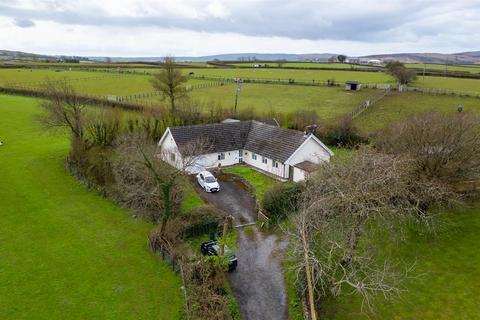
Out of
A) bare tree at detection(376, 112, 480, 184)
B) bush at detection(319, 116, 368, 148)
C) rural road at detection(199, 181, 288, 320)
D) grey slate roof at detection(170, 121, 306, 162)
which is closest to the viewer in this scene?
rural road at detection(199, 181, 288, 320)

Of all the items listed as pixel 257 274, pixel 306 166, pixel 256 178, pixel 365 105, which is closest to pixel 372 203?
pixel 257 274

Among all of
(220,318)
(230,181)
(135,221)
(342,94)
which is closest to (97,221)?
(135,221)

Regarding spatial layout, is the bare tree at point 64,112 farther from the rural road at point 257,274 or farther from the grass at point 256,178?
the rural road at point 257,274

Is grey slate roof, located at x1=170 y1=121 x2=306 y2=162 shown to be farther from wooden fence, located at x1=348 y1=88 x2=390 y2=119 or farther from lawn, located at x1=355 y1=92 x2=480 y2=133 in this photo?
wooden fence, located at x1=348 y1=88 x2=390 y2=119

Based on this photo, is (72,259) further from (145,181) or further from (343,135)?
(343,135)

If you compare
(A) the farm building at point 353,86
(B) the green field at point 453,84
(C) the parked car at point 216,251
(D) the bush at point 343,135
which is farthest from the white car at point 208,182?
(B) the green field at point 453,84

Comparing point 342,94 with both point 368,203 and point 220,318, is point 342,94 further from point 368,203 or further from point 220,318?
point 220,318

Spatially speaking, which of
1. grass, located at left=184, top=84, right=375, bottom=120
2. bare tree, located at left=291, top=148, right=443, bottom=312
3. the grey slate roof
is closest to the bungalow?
the grey slate roof
